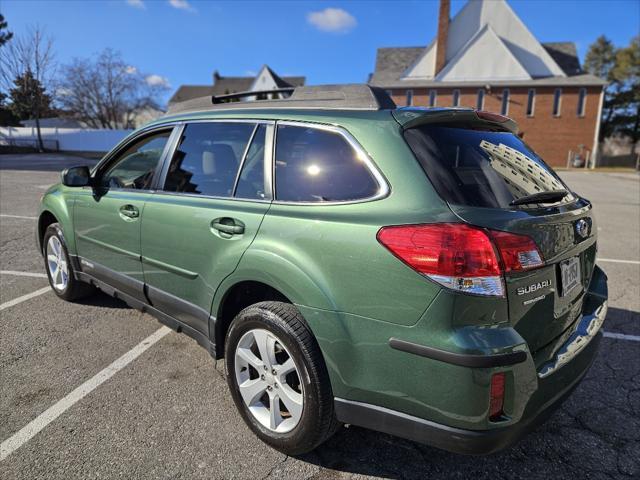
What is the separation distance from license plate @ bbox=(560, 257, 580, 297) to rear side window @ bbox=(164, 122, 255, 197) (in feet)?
5.95

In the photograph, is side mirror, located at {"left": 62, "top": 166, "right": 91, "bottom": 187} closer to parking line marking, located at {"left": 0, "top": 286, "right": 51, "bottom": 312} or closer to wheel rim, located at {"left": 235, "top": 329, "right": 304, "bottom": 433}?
parking line marking, located at {"left": 0, "top": 286, "right": 51, "bottom": 312}

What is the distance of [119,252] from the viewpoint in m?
3.36

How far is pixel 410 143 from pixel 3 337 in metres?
3.63

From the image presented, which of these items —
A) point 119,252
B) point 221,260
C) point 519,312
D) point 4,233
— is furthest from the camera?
point 4,233

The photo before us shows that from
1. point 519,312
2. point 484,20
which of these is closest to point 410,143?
point 519,312

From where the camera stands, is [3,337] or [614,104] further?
[614,104]

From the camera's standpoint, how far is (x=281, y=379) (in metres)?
2.23

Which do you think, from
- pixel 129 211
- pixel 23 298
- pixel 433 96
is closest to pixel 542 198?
pixel 129 211

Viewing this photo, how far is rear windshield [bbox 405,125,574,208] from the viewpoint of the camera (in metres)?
1.88

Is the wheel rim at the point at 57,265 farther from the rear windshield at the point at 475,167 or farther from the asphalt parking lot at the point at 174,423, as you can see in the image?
the rear windshield at the point at 475,167

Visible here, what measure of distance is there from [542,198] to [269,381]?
1.65m

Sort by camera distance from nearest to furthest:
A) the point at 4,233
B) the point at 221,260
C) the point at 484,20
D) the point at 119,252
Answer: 1. the point at 221,260
2. the point at 119,252
3. the point at 4,233
4. the point at 484,20

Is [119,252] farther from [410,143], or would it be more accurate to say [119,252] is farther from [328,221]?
[410,143]

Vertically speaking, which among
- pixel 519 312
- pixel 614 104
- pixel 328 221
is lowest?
pixel 519 312
